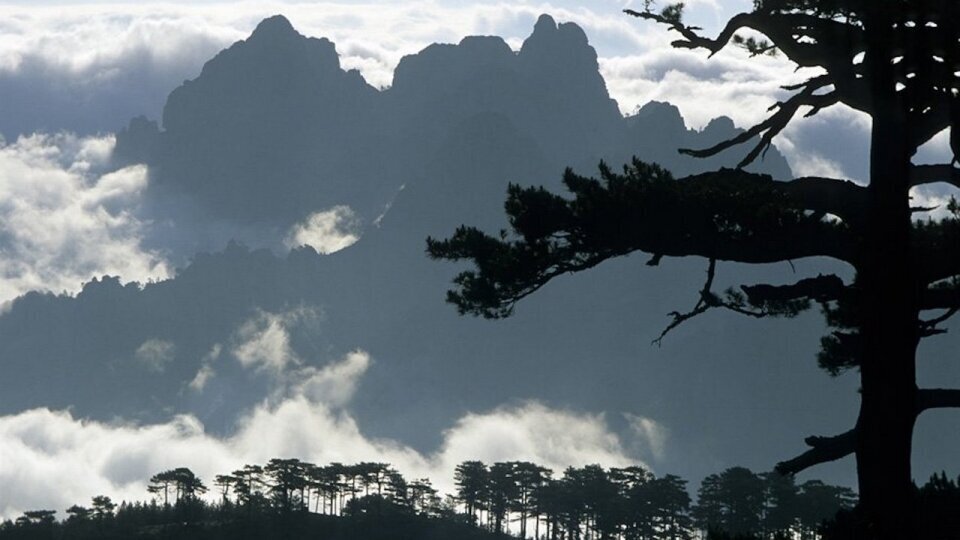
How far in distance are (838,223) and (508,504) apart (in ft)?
408

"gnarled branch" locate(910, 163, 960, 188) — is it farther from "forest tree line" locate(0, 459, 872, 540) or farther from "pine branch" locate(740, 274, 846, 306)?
"forest tree line" locate(0, 459, 872, 540)

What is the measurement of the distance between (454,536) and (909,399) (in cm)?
11881

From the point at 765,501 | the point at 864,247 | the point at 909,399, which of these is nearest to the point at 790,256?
the point at 864,247

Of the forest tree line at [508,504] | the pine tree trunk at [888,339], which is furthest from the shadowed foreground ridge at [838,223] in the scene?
the forest tree line at [508,504]

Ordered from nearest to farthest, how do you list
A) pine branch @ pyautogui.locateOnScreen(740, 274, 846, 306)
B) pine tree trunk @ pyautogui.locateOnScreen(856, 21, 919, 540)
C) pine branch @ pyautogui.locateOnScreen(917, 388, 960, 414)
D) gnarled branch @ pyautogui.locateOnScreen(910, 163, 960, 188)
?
1. pine tree trunk @ pyautogui.locateOnScreen(856, 21, 919, 540)
2. pine branch @ pyautogui.locateOnScreen(917, 388, 960, 414)
3. gnarled branch @ pyautogui.locateOnScreen(910, 163, 960, 188)
4. pine branch @ pyautogui.locateOnScreen(740, 274, 846, 306)

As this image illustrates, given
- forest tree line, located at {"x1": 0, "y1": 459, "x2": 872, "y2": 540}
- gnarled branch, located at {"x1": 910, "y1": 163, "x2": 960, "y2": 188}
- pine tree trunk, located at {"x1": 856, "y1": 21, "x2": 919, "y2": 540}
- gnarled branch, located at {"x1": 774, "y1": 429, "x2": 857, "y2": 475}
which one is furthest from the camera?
forest tree line, located at {"x1": 0, "y1": 459, "x2": 872, "y2": 540}

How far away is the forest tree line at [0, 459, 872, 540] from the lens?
384ft

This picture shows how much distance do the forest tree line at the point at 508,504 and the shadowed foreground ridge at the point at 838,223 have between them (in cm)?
8903

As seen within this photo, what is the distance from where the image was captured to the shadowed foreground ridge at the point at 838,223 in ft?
69.2

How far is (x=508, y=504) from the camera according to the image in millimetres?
145250

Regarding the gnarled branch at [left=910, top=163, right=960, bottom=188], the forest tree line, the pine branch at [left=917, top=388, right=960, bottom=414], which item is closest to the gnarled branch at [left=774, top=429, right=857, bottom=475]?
the pine branch at [left=917, top=388, right=960, bottom=414]

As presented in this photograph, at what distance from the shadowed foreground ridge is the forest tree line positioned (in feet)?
292

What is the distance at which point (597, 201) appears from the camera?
916 inches

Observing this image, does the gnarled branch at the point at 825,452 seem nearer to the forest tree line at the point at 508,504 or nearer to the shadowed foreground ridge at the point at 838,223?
the shadowed foreground ridge at the point at 838,223
